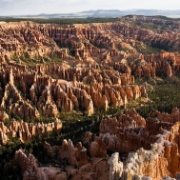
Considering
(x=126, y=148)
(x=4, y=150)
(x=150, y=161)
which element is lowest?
(x=4, y=150)

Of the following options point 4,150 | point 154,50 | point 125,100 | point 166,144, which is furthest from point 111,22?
point 166,144

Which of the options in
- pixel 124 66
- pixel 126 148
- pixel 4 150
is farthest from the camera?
pixel 124 66

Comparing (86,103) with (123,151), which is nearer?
(123,151)

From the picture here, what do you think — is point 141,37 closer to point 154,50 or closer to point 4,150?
point 154,50

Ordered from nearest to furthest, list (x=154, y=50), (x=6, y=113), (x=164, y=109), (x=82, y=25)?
1. (x=6, y=113)
2. (x=164, y=109)
3. (x=154, y=50)
4. (x=82, y=25)

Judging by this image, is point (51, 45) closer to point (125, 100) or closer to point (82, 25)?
point (82, 25)

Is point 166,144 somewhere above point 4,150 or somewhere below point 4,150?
above

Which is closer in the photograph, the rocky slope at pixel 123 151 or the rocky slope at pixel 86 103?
the rocky slope at pixel 123 151

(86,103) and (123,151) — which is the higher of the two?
(123,151)

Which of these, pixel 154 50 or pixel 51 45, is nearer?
pixel 51 45

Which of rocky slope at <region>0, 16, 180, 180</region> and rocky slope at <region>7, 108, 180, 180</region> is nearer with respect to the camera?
rocky slope at <region>7, 108, 180, 180</region>
